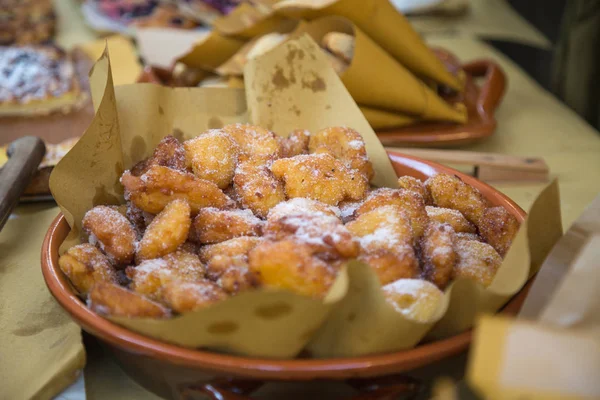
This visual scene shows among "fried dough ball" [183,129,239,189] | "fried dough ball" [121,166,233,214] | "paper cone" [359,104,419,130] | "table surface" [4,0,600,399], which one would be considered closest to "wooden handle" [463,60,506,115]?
"table surface" [4,0,600,399]

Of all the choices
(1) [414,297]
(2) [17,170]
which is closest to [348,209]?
(1) [414,297]

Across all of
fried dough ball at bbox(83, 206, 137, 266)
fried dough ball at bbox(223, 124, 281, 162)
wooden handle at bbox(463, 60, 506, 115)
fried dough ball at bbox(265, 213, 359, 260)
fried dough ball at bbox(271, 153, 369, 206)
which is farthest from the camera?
wooden handle at bbox(463, 60, 506, 115)

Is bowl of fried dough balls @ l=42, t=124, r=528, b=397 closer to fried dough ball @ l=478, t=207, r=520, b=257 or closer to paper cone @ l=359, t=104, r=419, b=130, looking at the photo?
fried dough ball @ l=478, t=207, r=520, b=257

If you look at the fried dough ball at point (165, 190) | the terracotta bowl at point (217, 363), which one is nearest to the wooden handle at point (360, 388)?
the terracotta bowl at point (217, 363)

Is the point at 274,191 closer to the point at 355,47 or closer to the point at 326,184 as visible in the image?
the point at 326,184

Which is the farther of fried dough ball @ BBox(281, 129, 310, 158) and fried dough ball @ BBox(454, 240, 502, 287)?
fried dough ball @ BBox(281, 129, 310, 158)

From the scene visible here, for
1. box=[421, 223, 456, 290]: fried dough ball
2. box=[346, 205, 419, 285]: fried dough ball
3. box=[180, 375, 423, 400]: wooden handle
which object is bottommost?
box=[180, 375, 423, 400]: wooden handle
